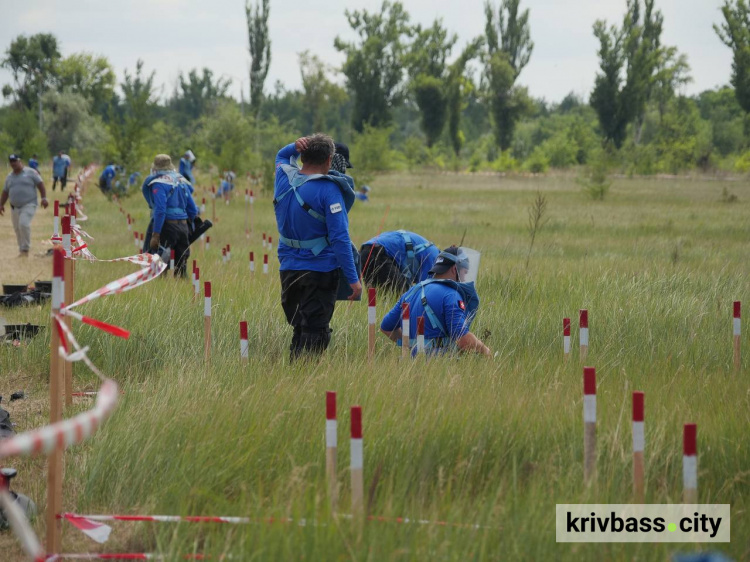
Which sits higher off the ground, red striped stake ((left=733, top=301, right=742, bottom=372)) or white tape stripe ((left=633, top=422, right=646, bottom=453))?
white tape stripe ((left=633, top=422, right=646, bottom=453))

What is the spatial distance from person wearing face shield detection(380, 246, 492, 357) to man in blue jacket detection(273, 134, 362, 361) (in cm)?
47

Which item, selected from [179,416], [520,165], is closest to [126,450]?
[179,416]

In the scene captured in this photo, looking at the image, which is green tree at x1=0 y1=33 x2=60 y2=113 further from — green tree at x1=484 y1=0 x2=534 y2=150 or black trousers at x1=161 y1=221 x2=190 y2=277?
black trousers at x1=161 y1=221 x2=190 y2=277

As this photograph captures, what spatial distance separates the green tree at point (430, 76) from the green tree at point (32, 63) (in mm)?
29378

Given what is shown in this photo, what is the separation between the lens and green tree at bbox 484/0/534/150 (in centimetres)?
7644

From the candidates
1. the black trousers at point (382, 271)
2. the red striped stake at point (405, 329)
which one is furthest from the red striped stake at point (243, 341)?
the black trousers at point (382, 271)

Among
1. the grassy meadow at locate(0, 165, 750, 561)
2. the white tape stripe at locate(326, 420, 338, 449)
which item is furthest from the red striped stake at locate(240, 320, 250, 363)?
the white tape stripe at locate(326, 420, 338, 449)

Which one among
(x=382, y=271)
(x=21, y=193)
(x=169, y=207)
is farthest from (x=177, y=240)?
(x=21, y=193)

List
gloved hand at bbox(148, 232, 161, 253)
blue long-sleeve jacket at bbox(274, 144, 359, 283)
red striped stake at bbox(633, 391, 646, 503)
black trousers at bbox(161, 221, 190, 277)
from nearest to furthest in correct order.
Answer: red striped stake at bbox(633, 391, 646, 503) → blue long-sleeve jacket at bbox(274, 144, 359, 283) → gloved hand at bbox(148, 232, 161, 253) → black trousers at bbox(161, 221, 190, 277)

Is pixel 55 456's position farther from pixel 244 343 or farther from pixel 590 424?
pixel 244 343

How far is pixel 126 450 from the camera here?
15.7 ft

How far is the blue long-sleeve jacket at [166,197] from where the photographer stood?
11.9 m

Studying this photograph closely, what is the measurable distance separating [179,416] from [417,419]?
4.04 ft

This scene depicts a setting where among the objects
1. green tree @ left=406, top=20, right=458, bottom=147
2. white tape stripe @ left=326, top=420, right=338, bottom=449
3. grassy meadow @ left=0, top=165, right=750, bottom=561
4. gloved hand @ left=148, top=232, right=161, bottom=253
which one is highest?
green tree @ left=406, top=20, right=458, bottom=147
